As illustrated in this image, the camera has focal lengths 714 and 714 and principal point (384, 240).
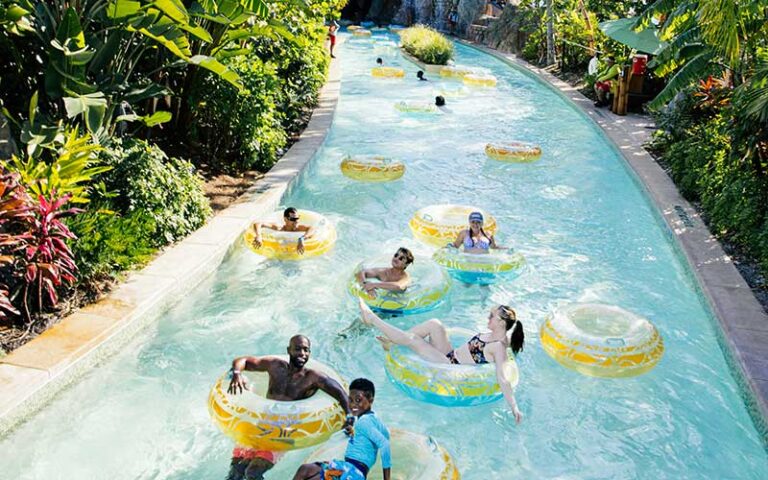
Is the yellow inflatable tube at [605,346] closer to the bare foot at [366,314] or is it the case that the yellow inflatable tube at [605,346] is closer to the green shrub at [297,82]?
the bare foot at [366,314]

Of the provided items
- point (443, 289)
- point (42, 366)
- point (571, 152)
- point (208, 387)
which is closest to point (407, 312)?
point (443, 289)

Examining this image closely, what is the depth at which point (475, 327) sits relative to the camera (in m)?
8.09

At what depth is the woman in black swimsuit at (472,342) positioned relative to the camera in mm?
6305

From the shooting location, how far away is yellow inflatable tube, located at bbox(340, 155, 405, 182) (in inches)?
479

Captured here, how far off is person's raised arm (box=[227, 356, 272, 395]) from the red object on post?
1522cm

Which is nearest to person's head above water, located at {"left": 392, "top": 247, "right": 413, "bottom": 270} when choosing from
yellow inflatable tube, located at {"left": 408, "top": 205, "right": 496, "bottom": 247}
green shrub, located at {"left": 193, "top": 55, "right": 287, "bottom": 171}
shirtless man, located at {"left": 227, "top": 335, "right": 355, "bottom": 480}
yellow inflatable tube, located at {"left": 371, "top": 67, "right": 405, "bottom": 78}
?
yellow inflatable tube, located at {"left": 408, "top": 205, "right": 496, "bottom": 247}

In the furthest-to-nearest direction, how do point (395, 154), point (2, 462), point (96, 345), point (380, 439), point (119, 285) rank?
point (395, 154) → point (119, 285) → point (96, 345) → point (2, 462) → point (380, 439)

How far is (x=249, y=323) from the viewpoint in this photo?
7848 millimetres

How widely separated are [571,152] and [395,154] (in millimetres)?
3949

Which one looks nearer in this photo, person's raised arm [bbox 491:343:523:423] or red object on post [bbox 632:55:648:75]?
person's raised arm [bbox 491:343:523:423]

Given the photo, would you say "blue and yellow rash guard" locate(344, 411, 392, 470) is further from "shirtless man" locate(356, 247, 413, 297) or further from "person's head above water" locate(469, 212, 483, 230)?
"person's head above water" locate(469, 212, 483, 230)

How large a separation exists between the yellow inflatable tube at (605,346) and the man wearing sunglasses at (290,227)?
323 centimetres

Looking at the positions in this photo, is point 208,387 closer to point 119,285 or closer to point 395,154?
point 119,285

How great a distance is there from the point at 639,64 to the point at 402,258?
13.0 metres
